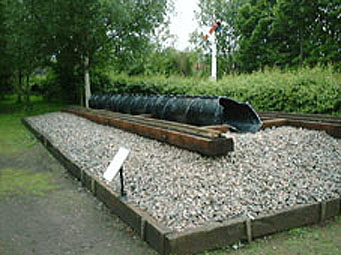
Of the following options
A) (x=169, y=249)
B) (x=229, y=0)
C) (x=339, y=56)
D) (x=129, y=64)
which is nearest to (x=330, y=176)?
(x=169, y=249)

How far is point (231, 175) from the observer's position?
4.40 meters

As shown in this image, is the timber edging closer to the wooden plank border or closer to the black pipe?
the wooden plank border

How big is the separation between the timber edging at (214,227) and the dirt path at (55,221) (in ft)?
0.50

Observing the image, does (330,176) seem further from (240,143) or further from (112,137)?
(112,137)

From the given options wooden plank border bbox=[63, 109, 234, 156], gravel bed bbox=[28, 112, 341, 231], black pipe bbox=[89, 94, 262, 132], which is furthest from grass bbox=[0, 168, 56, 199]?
black pipe bbox=[89, 94, 262, 132]

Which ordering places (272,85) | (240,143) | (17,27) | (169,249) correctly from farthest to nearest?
(17,27) < (272,85) < (240,143) < (169,249)

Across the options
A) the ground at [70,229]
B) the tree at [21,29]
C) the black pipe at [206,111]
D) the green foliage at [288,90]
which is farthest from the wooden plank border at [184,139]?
the tree at [21,29]

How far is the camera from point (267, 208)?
369cm

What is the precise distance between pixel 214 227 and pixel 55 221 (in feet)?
6.50

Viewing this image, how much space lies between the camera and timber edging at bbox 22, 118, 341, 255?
10.3 ft

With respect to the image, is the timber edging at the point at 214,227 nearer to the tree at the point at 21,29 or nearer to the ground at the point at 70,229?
the ground at the point at 70,229

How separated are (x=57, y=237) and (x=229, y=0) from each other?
126 ft

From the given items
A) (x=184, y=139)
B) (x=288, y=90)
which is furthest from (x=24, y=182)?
(x=288, y=90)

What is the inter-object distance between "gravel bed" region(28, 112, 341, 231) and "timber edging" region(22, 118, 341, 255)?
11 cm
